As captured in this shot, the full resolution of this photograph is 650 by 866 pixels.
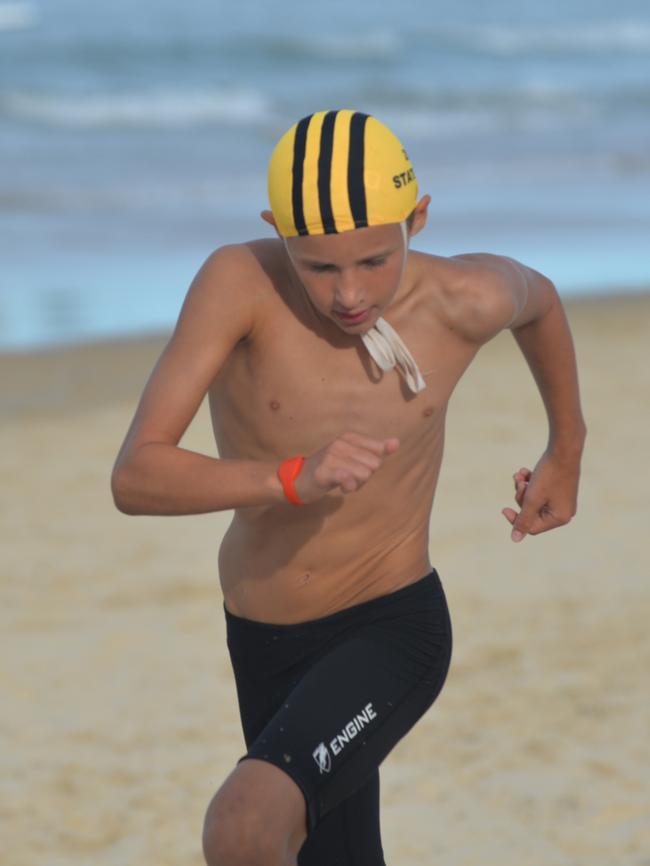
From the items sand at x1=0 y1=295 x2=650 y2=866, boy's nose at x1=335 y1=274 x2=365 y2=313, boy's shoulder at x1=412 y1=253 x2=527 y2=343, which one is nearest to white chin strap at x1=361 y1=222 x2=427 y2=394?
boy's shoulder at x1=412 y1=253 x2=527 y2=343

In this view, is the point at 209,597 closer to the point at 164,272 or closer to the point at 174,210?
the point at 164,272

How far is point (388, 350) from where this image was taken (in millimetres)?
3385

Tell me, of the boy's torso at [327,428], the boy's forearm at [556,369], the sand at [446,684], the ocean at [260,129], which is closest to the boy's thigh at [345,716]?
the boy's torso at [327,428]

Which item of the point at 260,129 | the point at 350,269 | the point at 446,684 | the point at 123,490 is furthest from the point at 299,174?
the point at 260,129

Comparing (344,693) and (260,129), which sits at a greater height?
(260,129)

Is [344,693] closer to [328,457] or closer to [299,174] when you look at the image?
[328,457]

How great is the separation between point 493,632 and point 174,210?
10991 mm

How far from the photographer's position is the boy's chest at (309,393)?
339cm

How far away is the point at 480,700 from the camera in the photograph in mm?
5676

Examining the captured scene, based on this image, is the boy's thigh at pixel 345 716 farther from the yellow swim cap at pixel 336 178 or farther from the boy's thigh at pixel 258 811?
the yellow swim cap at pixel 336 178

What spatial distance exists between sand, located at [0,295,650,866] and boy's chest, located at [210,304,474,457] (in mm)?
1666

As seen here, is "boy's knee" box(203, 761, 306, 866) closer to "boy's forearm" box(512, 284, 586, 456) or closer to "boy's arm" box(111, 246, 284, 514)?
"boy's arm" box(111, 246, 284, 514)

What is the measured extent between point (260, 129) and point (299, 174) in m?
20.4

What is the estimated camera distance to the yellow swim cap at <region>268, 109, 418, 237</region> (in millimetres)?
3053
